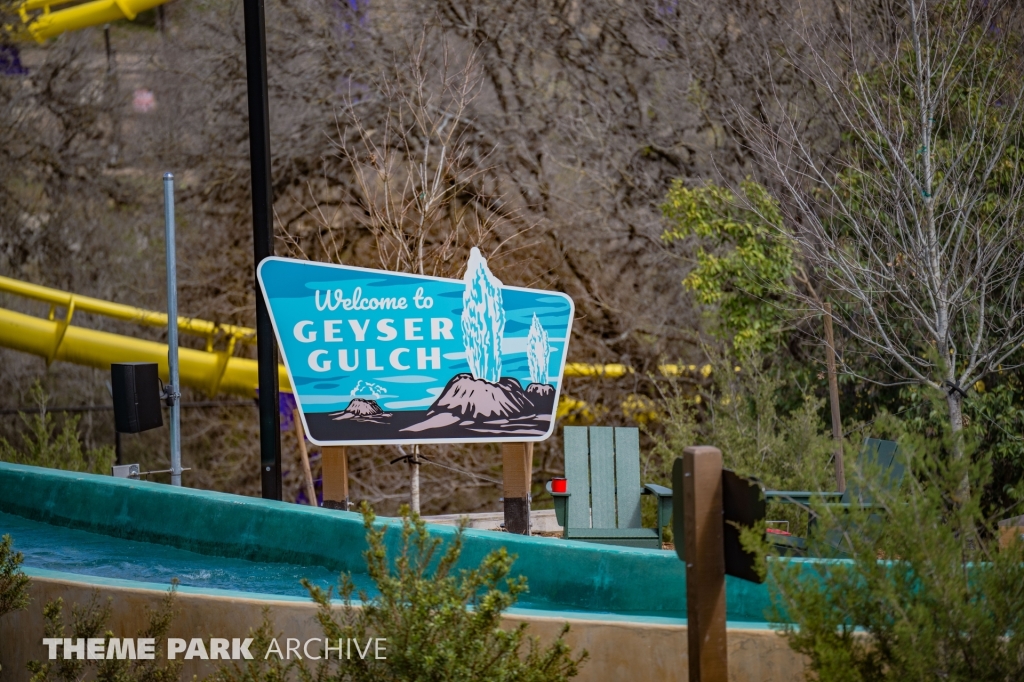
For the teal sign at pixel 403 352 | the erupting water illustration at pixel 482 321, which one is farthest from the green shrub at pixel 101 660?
the erupting water illustration at pixel 482 321

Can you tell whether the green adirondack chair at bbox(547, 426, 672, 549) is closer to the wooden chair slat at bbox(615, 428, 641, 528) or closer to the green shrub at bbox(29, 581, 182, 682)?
the wooden chair slat at bbox(615, 428, 641, 528)

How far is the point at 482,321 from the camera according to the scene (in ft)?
20.7

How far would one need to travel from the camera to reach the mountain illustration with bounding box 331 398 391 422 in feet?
20.5

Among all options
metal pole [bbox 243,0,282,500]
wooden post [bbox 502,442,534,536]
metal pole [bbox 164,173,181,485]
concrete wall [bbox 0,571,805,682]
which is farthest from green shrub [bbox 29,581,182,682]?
metal pole [bbox 164,173,181,485]

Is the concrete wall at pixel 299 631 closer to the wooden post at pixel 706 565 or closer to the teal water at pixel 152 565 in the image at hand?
the wooden post at pixel 706 565

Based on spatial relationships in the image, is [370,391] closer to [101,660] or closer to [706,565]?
[101,660]

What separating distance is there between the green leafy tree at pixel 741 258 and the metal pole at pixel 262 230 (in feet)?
12.6

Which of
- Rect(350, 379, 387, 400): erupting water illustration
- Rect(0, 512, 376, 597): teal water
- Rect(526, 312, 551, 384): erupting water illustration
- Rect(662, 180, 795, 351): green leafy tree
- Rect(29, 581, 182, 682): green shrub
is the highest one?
Rect(662, 180, 795, 351): green leafy tree

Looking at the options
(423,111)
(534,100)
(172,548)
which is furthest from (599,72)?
(172,548)

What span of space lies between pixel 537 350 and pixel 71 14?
894 centimetres

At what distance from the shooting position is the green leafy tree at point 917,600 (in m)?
2.69

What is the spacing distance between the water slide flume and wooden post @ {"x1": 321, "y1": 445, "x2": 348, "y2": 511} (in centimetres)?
819

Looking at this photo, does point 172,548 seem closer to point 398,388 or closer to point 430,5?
point 398,388

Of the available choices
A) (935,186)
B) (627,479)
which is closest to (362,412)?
(627,479)
